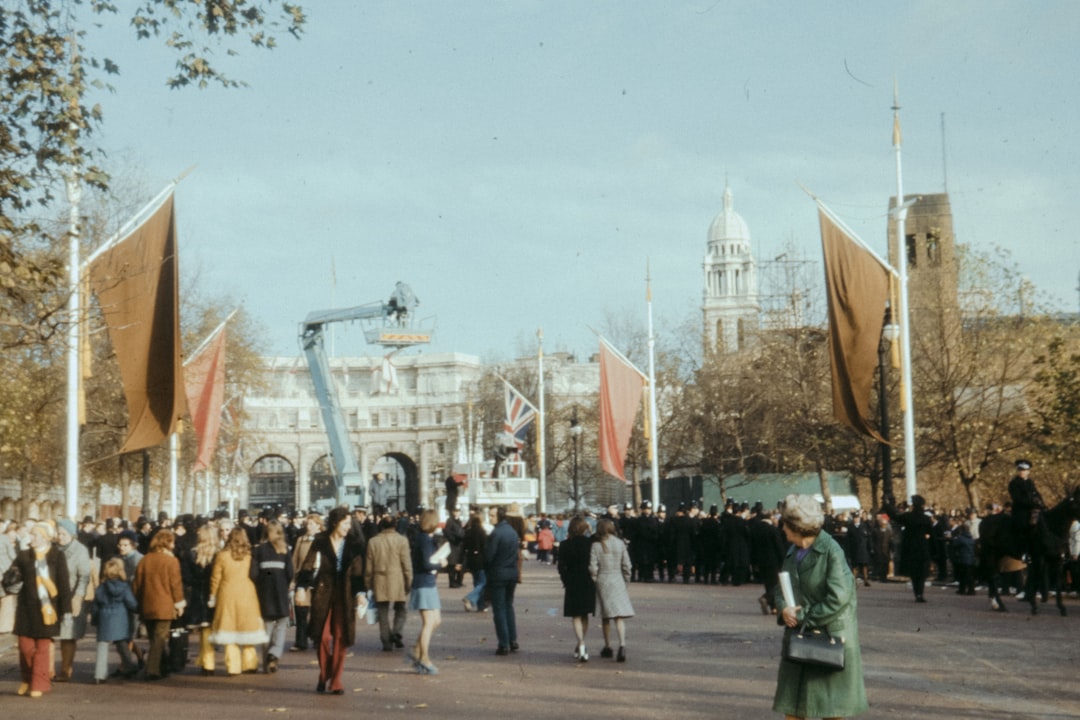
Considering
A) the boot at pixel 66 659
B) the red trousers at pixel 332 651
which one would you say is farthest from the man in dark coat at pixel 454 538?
the red trousers at pixel 332 651

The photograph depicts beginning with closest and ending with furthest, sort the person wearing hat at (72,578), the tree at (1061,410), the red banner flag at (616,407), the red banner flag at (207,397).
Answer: the person wearing hat at (72,578)
the red banner flag at (207,397)
the tree at (1061,410)
the red banner flag at (616,407)

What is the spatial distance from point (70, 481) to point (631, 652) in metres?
12.3

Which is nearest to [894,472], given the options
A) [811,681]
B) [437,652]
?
[437,652]

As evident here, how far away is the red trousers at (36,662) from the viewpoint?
14141 mm

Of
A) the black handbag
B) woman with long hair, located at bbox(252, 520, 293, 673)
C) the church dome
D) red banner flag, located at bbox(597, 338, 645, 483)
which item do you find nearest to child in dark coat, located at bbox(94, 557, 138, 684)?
woman with long hair, located at bbox(252, 520, 293, 673)

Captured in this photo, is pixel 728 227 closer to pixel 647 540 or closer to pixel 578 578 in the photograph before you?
pixel 647 540

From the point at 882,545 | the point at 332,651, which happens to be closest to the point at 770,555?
the point at 332,651

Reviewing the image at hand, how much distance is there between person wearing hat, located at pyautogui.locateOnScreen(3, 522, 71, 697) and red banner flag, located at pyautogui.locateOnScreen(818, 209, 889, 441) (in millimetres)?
17009

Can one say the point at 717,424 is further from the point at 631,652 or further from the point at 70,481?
the point at 631,652

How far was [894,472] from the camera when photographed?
53.8m

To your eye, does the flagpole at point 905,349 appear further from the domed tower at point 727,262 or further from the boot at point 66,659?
the domed tower at point 727,262

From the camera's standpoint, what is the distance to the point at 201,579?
682 inches

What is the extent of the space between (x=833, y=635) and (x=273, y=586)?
9.39m

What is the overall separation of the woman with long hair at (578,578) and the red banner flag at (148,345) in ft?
25.7
